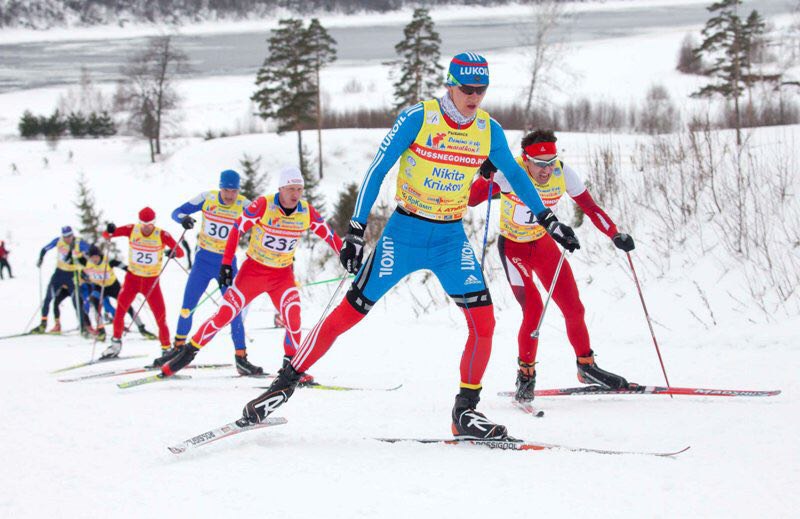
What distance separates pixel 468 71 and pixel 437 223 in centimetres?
92

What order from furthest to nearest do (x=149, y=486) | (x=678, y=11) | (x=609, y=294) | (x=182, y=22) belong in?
(x=678, y=11) → (x=182, y=22) → (x=609, y=294) → (x=149, y=486)

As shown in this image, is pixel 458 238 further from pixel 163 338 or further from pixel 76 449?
pixel 163 338

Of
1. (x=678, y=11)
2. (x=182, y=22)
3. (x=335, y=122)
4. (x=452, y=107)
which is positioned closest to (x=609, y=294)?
(x=452, y=107)

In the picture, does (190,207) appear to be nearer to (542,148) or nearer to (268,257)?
(268,257)

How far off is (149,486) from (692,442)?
3.02 m

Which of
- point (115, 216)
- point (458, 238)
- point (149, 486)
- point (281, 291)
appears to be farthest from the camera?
point (115, 216)

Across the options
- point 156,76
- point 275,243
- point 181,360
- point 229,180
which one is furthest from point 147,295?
point 156,76

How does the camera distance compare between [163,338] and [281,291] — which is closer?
[281,291]

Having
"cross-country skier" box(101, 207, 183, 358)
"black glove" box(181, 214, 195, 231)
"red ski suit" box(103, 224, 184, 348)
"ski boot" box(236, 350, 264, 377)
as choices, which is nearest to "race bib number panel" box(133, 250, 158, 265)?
"cross-country skier" box(101, 207, 183, 358)

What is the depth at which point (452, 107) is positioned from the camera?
406cm

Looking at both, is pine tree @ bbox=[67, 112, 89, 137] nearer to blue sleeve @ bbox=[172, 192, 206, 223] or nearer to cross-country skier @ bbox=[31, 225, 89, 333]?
cross-country skier @ bbox=[31, 225, 89, 333]

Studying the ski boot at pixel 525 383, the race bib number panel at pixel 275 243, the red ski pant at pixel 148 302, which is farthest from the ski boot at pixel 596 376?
the red ski pant at pixel 148 302

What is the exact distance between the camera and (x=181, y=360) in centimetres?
659

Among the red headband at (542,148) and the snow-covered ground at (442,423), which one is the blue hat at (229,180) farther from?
the red headband at (542,148)
